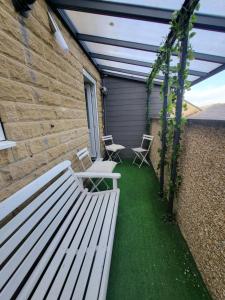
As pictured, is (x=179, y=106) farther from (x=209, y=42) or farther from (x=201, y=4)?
(x=209, y=42)

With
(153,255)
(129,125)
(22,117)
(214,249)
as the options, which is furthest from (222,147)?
(129,125)

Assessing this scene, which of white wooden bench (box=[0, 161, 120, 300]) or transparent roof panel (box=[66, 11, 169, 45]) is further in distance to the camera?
transparent roof panel (box=[66, 11, 169, 45])

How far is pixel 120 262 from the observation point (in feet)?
4.74

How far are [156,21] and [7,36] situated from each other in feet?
5.04

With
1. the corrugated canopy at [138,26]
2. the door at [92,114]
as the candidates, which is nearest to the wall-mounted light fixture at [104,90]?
the door at [92,114]

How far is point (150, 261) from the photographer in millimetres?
1446

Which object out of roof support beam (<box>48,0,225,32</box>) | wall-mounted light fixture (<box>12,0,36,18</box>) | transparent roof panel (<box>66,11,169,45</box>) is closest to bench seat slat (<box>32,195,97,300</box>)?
wall-mounted light fixture (<box>12,0,36,18</box>)

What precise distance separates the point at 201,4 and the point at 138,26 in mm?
793

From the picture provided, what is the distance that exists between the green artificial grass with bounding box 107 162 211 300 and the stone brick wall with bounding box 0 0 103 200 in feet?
3.90

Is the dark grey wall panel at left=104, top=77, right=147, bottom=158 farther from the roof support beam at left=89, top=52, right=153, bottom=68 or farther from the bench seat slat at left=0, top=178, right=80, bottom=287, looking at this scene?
the bench seat slat at left=0, top=178, right=80, bottom=287

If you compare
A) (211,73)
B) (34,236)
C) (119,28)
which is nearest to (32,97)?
(34,236)

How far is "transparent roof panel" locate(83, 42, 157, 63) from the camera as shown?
2635 millimetres

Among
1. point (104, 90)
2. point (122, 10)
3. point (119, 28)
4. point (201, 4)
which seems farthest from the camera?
point (104, 90)

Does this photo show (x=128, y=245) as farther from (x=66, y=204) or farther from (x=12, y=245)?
(x=12, y=245)
